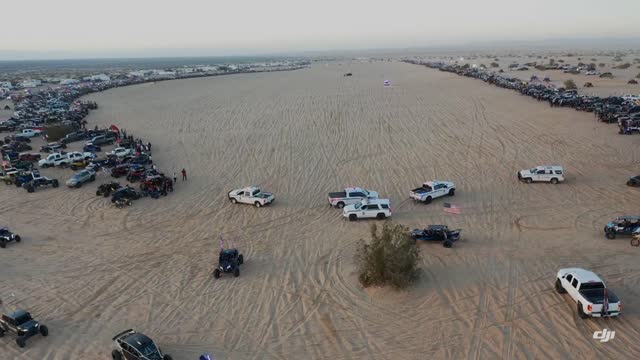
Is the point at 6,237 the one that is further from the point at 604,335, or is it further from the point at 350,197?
the point at 604,335

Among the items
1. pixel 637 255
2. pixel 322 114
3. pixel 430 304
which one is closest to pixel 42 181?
pixel 430 304

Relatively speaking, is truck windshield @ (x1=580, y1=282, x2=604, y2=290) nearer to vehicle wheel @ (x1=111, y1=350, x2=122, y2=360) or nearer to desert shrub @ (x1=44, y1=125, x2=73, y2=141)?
vehicle wheel @ (x1=111, y1=350, x2=122, y2=360)

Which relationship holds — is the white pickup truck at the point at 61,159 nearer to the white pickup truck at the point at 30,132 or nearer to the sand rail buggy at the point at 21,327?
the white pickup truck at the point at 30,132

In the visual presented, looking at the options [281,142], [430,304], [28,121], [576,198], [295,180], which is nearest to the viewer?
[430,304]

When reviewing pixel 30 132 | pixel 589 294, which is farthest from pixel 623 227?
pixel 30 132

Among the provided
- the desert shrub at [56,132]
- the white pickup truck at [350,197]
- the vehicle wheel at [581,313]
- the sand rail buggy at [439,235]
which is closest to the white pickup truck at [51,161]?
the desert shrub at [56,132]

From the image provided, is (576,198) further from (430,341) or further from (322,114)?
(322,114)
